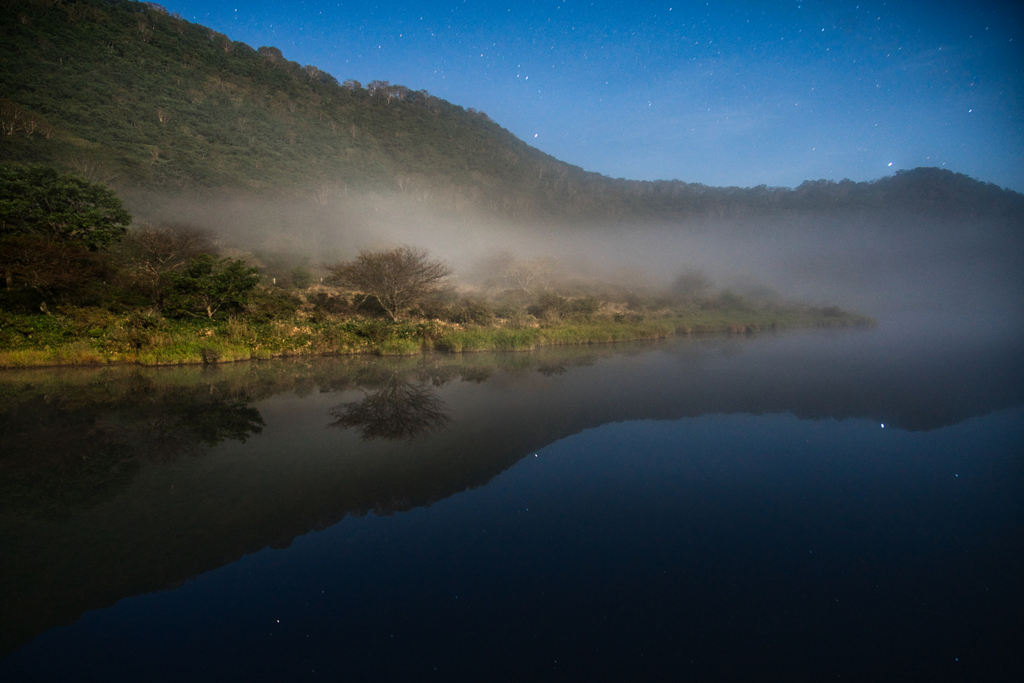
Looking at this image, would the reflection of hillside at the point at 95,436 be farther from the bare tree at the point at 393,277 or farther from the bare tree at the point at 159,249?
the bare tree at the point at 159,249

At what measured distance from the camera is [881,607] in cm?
310

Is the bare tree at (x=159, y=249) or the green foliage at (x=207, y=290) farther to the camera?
the bare tree at (x=159, y=249)

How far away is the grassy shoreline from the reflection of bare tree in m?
6.54

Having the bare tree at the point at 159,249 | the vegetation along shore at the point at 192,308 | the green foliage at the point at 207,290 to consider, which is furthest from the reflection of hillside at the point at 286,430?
the bare tree at the point at 159,249

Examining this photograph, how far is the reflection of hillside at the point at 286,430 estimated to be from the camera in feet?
11.8

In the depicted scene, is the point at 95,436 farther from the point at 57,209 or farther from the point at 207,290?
the point at 57,209

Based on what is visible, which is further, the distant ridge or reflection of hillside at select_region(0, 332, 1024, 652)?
the distant ridge

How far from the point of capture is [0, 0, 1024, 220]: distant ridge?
5181 cm

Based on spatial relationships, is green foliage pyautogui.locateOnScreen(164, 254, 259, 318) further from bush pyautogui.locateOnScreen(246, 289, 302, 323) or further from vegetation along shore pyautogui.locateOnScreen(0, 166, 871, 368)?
bush pyautogui.locateOnScreen(246, 289, 302, 323)

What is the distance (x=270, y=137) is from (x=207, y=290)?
7350 cm

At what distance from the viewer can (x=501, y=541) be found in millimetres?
3939

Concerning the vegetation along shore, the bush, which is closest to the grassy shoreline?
the vegetation along shore

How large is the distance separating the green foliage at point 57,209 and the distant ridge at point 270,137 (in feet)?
62.7

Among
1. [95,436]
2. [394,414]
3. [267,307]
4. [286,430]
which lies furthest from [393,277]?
[95,436]
